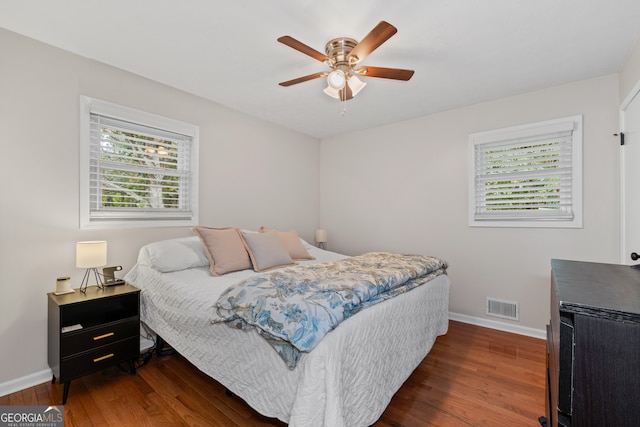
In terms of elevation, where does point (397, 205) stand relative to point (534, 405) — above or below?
above

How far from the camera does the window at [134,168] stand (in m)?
2.43

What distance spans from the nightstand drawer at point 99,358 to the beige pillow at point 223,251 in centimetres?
81

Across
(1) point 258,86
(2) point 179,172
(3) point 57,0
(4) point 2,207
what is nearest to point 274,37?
(1) point 258,86

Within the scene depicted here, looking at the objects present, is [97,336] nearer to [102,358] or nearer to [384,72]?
[102,358]

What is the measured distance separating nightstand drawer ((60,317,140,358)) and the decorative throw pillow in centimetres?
103

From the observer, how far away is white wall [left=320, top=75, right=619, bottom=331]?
8.83ft

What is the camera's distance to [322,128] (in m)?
4.23

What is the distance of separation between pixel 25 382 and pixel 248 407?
1689 millimetres

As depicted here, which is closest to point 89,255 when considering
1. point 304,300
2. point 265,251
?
point 265,251

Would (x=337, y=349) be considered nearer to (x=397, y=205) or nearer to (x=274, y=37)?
(x=274, y=37)

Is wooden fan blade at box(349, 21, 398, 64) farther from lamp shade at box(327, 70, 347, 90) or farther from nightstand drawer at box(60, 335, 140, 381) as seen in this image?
nightstand drawer at box(60, 335, 140, 381)

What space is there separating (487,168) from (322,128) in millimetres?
2216

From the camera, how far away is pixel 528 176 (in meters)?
3.04

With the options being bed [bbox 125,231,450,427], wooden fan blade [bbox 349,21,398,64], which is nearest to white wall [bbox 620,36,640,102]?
wooden fan blade [bbox 349,21,398,64]
